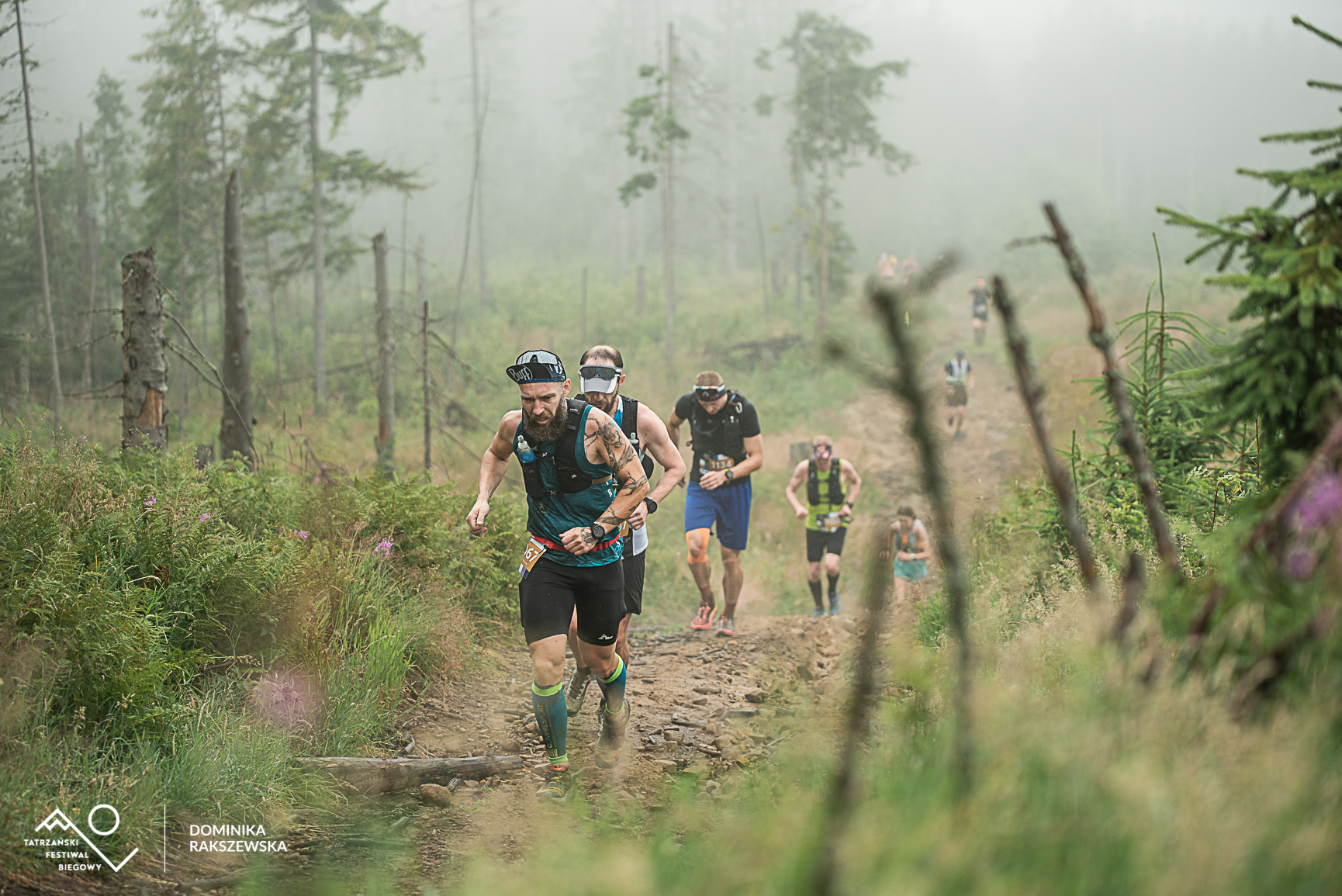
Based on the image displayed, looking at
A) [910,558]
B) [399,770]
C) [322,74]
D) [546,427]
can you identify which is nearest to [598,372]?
[546,427]

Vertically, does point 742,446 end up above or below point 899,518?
above

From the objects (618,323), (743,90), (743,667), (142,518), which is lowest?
(743,667)

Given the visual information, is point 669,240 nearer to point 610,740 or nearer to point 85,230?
point 610,740

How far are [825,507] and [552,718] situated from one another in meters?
5.22

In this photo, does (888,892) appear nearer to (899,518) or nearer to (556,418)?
(556,418)

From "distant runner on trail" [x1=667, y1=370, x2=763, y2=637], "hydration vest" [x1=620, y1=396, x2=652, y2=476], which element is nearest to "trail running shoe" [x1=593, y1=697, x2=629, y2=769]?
"hydration vest" [x1=620, y1=396, x2=652, y2=476]

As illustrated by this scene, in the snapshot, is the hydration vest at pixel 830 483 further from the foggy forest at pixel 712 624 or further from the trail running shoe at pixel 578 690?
the trail running shoe at pixel 578 690

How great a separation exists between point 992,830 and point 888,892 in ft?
0.88

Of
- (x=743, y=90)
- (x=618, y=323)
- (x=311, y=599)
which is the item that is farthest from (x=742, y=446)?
(x=743, y=90)

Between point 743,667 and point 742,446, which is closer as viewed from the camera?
point 743,667

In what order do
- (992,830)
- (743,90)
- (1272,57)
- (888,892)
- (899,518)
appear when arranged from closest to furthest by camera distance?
(888,892) → (992,830) → (899,518) → (743,90) → (1272,57)

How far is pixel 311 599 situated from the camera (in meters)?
5.23

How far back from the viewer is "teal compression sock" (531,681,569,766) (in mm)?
4621

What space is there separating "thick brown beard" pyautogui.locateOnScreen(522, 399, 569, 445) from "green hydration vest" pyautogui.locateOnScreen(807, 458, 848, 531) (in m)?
4.97
